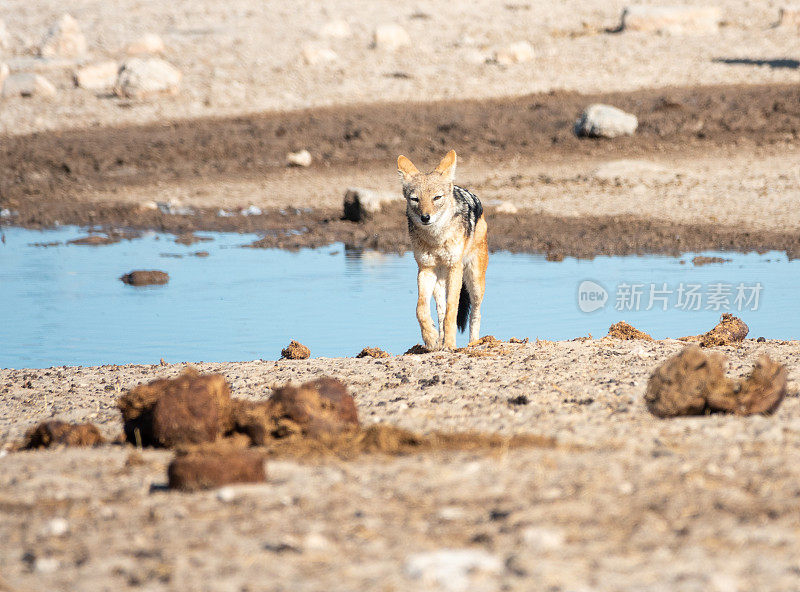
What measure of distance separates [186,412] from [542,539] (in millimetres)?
1955

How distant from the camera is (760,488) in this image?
147 inches

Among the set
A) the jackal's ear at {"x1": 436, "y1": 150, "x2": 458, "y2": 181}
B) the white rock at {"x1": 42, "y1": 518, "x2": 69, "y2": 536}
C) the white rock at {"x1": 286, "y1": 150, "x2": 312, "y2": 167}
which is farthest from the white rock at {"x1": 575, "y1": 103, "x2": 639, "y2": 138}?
the white rock at {"x1": 42, "y1": 518, "x2": 69, "y2": 536}

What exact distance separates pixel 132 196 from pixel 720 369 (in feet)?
50.8

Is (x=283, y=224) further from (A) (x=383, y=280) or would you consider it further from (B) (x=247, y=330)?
(B) (x=247, y=330)

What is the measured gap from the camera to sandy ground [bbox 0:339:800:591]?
10.0 feet

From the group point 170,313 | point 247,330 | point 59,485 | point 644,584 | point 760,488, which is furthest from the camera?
point 170,313

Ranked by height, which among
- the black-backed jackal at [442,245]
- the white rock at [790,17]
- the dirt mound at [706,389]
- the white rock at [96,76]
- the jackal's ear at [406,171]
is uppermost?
the white rock at [790,17]

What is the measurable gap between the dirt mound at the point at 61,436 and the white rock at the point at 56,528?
1.42 metres

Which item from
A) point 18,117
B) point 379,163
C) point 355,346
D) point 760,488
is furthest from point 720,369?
point 18,117

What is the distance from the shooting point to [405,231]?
1539 centimetres

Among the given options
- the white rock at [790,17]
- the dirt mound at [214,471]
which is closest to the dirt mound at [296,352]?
the dirt mound at [214,471]

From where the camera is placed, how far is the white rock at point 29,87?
982 inches

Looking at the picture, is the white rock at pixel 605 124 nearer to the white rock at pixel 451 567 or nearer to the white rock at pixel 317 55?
the white rock at pixel 317 55

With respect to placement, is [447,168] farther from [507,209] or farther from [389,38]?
[389,38]
